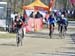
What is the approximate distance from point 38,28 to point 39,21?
2.35ft

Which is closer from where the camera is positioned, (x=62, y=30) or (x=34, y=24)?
(x=62, y=30)

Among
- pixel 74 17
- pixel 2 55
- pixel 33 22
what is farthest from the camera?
pixel 74 17

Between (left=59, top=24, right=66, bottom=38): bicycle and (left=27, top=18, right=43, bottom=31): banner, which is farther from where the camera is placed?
(left=27, top=18, right=43, bottom=31): banner

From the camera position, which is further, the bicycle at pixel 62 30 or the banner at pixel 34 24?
the banner at pixel 34 24

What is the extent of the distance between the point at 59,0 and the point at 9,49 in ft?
253

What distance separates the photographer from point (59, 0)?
99188 millimetres

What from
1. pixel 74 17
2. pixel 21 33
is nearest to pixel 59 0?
pixel 74 17

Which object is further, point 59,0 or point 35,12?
point 59,0

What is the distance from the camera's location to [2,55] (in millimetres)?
19844

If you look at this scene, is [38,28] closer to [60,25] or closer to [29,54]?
[60,25]

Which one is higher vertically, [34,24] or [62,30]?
[34,24]

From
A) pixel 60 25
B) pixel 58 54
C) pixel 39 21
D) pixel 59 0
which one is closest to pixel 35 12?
pixel 39 21

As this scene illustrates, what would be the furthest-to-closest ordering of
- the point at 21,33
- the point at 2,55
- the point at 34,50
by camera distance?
the point at 21,33, the point at 34,50, the point at 2,55

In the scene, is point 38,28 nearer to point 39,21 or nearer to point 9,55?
point 39,21
